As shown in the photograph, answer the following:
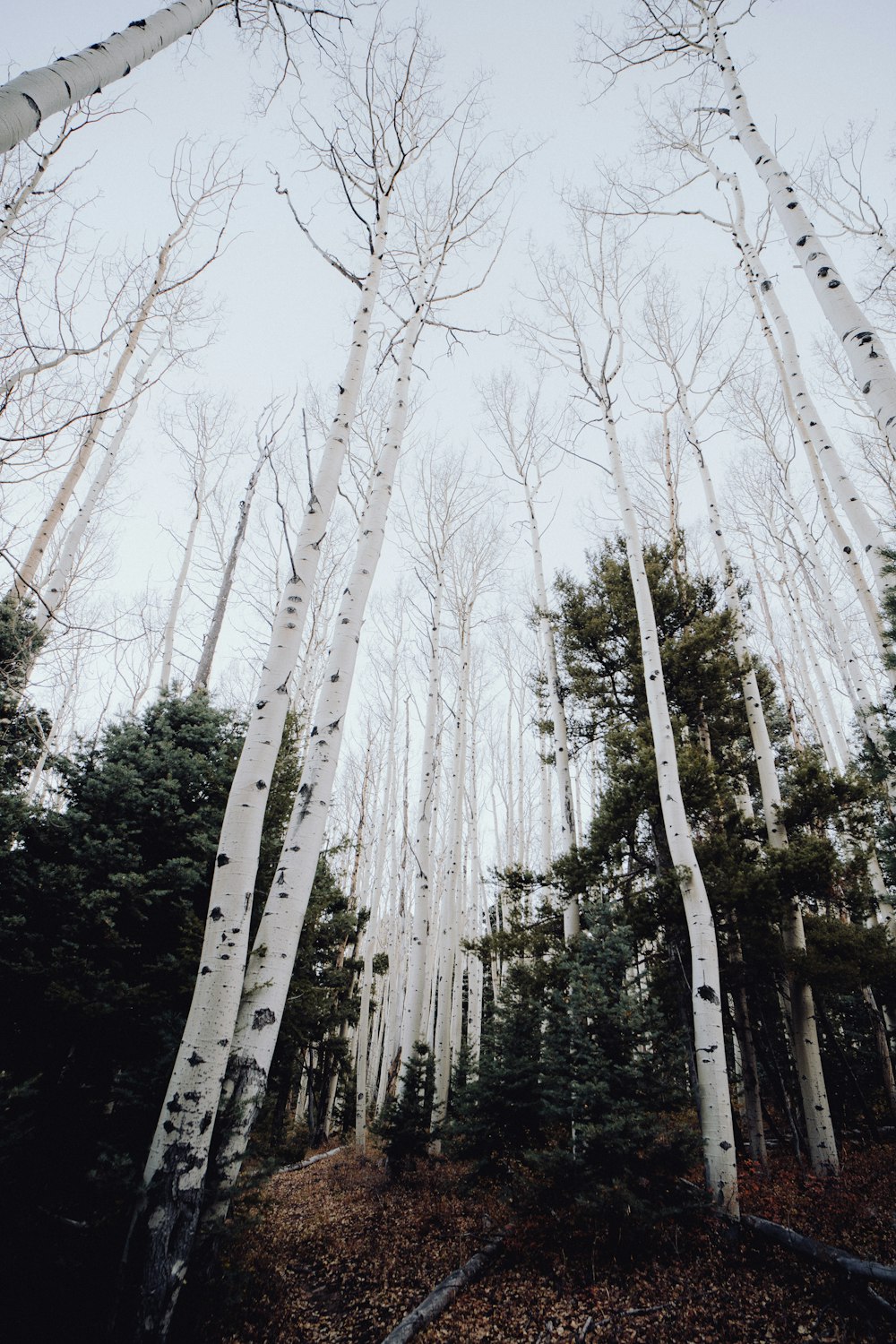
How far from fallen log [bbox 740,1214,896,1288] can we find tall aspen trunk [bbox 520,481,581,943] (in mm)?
3458

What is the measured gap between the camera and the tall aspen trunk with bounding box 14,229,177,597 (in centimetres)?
672

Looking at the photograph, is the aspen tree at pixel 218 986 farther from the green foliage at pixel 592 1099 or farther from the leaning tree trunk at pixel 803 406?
the leaning tree trunk at pixel 803 406

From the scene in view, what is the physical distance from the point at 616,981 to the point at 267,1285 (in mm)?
3800

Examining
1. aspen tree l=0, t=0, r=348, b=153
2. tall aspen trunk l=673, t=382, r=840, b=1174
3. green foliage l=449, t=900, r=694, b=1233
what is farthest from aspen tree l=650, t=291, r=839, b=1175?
aspen tree l=0, t=0, r=348, b=153

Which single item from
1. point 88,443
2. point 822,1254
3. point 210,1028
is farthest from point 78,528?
A: point 822,1254

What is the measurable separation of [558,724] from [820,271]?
654cm

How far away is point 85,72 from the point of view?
2584mm

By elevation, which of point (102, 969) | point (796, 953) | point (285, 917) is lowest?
point (102, 969)

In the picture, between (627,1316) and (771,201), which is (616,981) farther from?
(771,201)

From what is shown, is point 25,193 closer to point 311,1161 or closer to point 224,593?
point 224,593

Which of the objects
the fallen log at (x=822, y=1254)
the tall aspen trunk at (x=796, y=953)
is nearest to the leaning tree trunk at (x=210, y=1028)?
the fallen log at (x=822, y=1254)

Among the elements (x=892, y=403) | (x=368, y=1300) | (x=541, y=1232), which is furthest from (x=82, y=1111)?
(x=892, y=403)

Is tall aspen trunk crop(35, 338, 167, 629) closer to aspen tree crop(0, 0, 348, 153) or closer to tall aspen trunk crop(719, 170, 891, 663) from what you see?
aspen tree crop(0, 0, 348, 153)

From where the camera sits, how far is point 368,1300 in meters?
4.17
